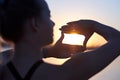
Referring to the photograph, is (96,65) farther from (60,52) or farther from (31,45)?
(60,52)

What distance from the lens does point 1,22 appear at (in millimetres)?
1324

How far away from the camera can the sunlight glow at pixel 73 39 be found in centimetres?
182

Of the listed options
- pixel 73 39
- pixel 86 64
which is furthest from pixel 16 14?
pixel 73 39

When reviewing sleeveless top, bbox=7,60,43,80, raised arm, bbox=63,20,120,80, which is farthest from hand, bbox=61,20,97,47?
sleeveless top, bbox=7,60,43,80

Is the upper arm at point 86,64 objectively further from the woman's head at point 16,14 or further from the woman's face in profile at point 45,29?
the woman's head at point 16,14

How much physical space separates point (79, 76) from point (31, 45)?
28 cm

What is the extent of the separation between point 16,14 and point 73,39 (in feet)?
2.41

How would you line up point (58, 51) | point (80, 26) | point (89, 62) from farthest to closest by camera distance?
point (58, 51), point (80, 26), point (89, 62)

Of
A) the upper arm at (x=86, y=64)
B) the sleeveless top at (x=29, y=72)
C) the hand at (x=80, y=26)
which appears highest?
the hand at (x=80, y=26)

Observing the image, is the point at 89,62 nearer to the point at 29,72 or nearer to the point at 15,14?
the point at 29,72

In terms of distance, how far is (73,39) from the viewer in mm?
1938

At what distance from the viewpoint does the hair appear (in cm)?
128

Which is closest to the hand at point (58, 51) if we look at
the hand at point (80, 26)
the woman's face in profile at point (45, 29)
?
the hand at point (80, 26)

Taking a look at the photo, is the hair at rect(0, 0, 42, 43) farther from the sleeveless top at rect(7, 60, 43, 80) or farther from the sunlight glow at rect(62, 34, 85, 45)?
the sunlight glow at rect(62, 34, 85, 45)
